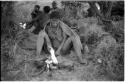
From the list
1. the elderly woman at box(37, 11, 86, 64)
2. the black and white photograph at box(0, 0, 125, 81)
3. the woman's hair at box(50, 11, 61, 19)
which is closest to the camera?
the black and white photograph at box(0, 0, 125, 81)

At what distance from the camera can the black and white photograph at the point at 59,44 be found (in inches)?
158

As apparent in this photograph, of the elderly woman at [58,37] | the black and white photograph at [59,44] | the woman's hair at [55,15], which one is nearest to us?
the black and white photograph at [59,44]

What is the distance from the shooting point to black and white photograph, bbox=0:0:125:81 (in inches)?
158

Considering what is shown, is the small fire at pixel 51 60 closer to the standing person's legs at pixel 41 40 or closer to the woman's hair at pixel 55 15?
the standing person's legs at pixel 41 40

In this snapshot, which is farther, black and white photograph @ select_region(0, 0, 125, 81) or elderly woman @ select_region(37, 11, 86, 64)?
elderly woman @ select_region(37, 11, 86, 64)

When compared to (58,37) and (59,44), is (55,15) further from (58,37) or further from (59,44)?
(59,44)

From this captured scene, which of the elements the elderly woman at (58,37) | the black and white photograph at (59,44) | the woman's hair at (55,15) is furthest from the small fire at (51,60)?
the woman's hair at (55,15)

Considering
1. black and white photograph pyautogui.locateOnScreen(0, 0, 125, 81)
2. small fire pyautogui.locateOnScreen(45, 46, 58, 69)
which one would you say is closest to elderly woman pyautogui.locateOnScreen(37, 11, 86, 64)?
black and white photograph pyautogui.locateOnScreen(0, 0, 125, 81)

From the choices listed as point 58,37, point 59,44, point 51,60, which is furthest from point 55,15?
point 51,60

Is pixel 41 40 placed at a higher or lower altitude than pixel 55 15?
lower

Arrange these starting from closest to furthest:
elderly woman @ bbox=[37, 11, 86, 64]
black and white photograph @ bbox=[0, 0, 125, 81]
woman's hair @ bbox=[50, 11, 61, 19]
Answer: black and white photograph @ bbox=[0, 0, 125, 81] < elderly woman @ bbox=[37, 11, 86, 64] < woman's hair @ bbox=[50, 11, 61, 19]

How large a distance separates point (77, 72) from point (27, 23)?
1.35m

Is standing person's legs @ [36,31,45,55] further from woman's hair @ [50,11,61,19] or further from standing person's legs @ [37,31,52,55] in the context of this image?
woman's hair @ [50,11,61,19]

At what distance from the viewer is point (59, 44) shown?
178 inches
